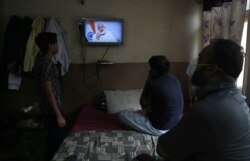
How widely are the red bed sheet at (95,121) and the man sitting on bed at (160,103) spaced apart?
0.25m

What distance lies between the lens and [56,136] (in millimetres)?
2223

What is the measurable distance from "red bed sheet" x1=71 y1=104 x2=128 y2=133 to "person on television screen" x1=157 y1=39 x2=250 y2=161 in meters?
1.35

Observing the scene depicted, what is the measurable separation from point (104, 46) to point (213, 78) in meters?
2.29

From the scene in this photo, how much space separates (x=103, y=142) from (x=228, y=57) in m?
1.26

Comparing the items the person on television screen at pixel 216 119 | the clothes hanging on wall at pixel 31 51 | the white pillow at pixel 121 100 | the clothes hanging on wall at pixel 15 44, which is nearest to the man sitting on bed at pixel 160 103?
the white pillow at pixel 121 100

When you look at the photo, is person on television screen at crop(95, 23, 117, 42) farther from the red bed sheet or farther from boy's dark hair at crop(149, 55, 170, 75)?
boy's dark hair at crop(149, 55, 170, 75)

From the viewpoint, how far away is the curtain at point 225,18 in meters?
2.36

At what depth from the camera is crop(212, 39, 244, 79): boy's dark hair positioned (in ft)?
3.53

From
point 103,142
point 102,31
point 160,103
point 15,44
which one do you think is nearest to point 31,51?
point 15,44

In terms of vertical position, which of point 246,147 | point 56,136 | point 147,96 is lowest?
point 56,136

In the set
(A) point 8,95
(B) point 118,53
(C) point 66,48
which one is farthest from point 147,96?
(A) point 8,95

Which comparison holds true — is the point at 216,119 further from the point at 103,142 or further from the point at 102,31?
the point at 102,31

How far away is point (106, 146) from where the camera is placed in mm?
1943

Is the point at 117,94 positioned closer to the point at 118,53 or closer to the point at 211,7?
the point at 118,53
